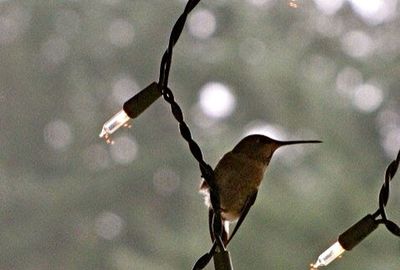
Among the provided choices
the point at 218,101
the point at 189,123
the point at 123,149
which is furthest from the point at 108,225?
the point at 218,101

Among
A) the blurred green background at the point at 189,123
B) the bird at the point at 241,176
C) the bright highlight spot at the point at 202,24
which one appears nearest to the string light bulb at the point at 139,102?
the bird at the point at 241,176

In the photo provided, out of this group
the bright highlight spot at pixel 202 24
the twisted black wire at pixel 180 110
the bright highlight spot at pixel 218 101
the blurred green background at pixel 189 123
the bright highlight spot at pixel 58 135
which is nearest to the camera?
the twisted black wire at pixel 180 110

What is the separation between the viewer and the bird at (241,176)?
1168mm

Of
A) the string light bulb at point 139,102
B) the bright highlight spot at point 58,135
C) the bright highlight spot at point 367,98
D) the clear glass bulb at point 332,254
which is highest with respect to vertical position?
the string light bulb at point 139,102

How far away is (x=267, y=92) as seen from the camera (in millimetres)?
2418

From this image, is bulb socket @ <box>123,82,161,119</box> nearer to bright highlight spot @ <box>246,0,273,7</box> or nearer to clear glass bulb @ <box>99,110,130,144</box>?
clear glass bulb @ <box>99,110,130,144</box>

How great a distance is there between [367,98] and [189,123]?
0.51 metres

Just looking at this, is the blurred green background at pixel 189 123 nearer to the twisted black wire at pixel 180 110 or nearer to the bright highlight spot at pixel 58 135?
the bright highlight spot at pixel 58 135

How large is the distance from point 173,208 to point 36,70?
0.51 m

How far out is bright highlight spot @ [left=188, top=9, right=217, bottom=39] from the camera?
8.34 feet

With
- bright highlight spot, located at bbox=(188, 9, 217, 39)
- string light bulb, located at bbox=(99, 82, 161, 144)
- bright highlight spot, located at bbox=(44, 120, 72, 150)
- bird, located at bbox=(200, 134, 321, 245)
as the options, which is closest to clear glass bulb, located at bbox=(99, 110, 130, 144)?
string light bulb, located at bbox=(99, 82, 161, 144)

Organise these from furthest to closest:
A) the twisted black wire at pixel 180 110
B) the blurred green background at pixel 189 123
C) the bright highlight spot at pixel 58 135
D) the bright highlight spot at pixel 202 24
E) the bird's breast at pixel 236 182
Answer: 1. the bright highlight spot at pixel 202 24
2. the bright highlight spot at pixel 58 135
3. the blurred green background at pixel 189 123
4. the bird's breast at pixel 236 182
5. the twisted black wire at pixel 180 110

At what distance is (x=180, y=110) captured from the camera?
0.93 meters

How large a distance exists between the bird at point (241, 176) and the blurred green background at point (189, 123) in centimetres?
98
